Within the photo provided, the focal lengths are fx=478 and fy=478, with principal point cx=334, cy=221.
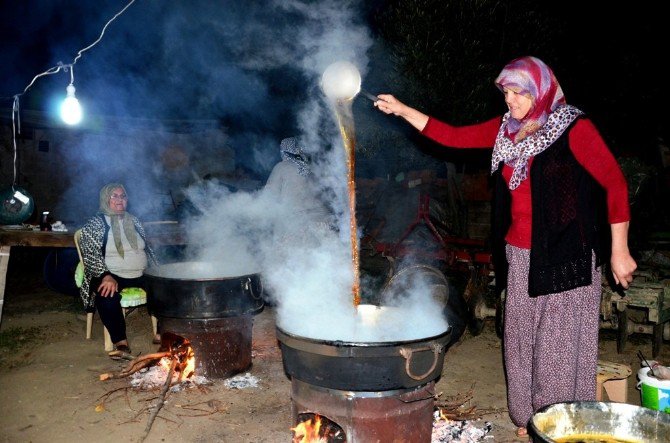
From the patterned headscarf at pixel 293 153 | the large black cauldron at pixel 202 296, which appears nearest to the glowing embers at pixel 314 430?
the large black cauldron at pixel 202 296

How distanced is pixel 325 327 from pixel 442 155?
7086 millimetres

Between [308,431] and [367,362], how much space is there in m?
0.82

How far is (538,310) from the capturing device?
2.96 metres

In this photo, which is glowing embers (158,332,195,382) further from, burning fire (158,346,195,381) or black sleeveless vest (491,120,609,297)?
black sleeveless vest (491,120,609,297)

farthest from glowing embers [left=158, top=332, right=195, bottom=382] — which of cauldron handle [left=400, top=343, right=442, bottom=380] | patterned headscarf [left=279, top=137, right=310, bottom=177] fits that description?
cauldron handle [left=400, top=343, right=442, bottom=380]

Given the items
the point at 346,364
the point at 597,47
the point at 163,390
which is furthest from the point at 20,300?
the point at 597,47

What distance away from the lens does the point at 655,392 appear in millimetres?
3303

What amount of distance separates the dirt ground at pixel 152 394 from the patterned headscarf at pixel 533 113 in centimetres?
209

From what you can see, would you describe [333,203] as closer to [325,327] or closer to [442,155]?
[325,327]

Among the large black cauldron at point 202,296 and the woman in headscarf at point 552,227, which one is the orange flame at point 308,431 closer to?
the woman in headscarf at point 552,227

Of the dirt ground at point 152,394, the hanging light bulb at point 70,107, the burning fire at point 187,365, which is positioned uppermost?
the hanging light bulb at point 70,107

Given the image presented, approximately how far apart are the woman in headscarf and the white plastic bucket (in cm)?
75

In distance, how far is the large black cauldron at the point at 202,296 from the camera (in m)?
4.25

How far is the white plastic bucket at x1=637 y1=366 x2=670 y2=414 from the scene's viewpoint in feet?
10.7
